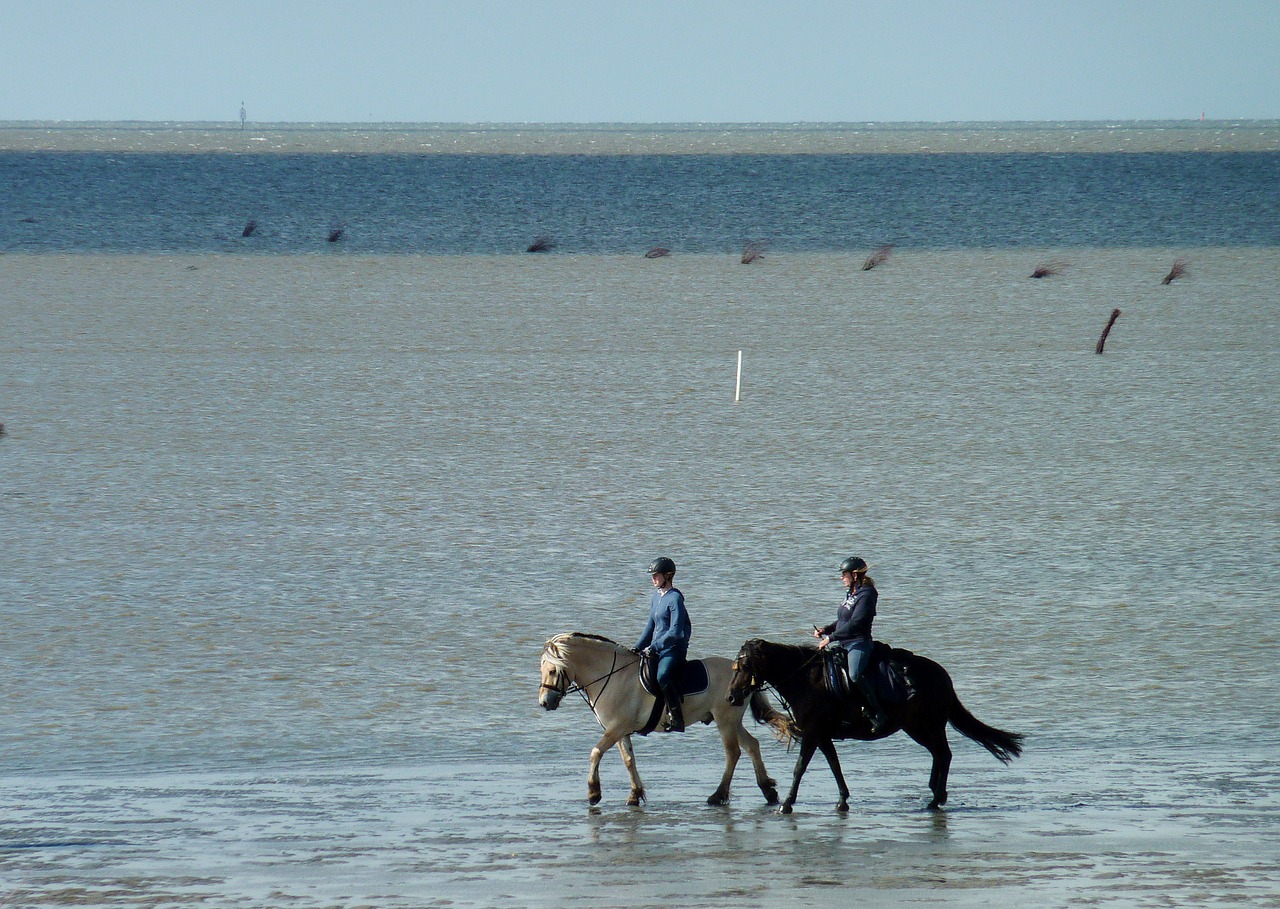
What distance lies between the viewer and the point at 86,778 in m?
11.6

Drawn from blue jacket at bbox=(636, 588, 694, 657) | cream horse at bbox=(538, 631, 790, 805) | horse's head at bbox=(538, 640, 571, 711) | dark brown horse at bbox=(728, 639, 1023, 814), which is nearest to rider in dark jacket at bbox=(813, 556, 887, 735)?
dark brown horse at bbox=(728, 639, 1023, 814)

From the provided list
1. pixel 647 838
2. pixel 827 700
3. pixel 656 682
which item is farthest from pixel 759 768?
pixel 647 838

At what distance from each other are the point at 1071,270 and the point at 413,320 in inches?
961

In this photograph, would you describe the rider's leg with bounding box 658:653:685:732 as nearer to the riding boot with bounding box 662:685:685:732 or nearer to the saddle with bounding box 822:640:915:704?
the riding boot with bounding box 662:685:685:732

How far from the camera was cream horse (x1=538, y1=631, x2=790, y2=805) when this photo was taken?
11.2 meters

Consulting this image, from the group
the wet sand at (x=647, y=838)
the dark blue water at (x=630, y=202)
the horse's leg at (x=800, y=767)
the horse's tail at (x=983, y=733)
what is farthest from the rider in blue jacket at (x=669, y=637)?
the dark blue water at (x=630, y=202)

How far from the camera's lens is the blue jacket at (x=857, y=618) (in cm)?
1108

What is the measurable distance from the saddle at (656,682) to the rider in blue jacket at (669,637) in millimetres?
38

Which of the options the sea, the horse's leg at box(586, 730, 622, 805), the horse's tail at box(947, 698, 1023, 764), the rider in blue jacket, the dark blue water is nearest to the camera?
the sea

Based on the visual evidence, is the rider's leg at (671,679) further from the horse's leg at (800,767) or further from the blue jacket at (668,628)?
the horse's leg at (800,767)

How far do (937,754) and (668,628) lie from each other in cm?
207

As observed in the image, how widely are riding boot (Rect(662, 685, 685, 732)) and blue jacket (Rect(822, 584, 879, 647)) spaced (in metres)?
1.20

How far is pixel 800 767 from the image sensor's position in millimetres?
11023

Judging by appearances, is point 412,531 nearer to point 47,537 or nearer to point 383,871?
point 47,537
